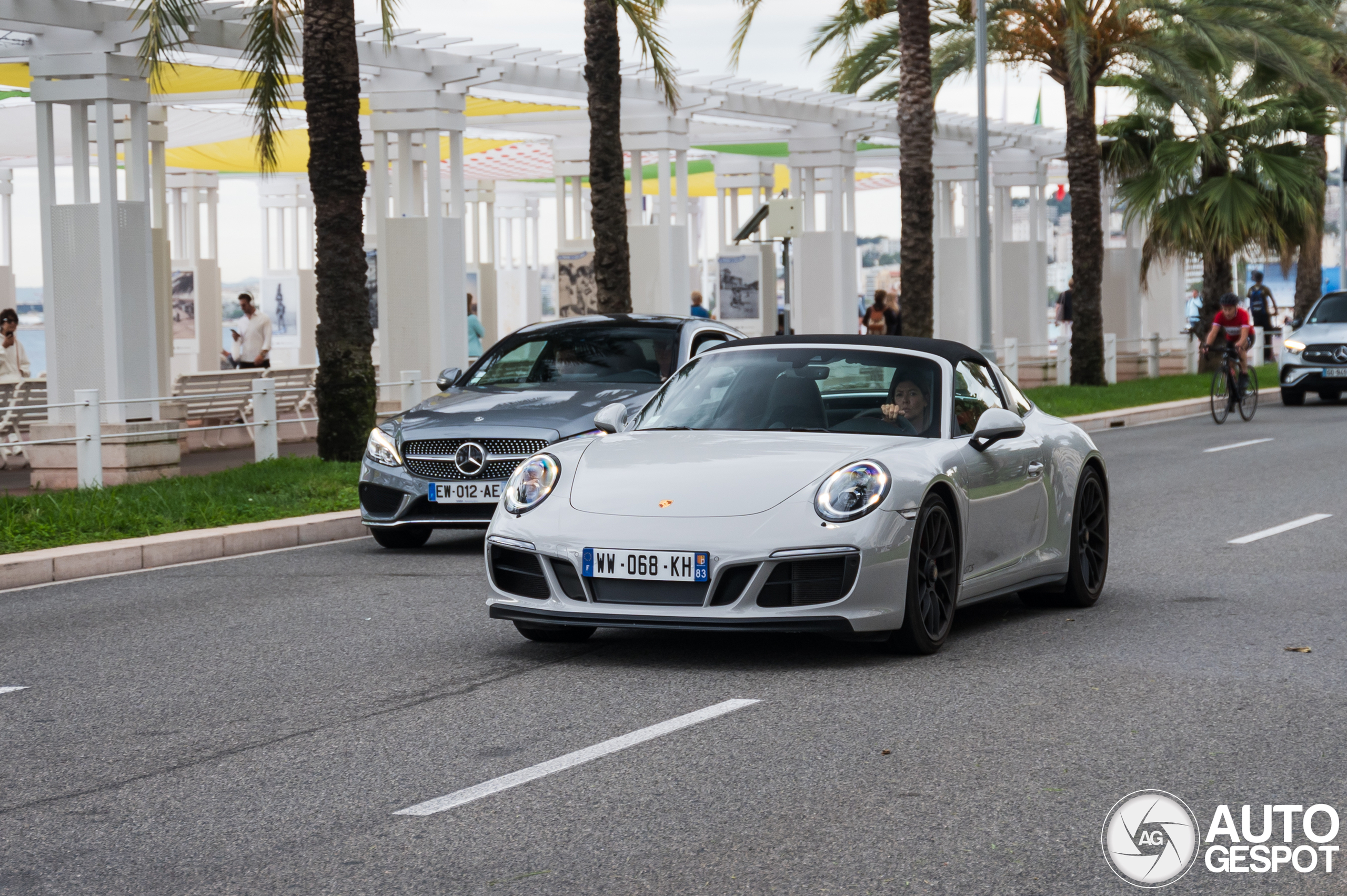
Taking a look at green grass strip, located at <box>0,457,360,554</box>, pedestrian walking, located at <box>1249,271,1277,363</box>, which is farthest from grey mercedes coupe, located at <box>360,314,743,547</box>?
pedestrian walking, located at <box>1249,271,1277,363</box>

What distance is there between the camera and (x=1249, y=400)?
2497 cm

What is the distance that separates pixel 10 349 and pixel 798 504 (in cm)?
1567

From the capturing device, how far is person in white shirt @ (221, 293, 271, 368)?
25.5 m

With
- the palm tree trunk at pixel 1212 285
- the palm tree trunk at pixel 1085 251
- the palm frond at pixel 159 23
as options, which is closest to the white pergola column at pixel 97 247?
the palm frond at pixel 159 23

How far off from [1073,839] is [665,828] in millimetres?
1111

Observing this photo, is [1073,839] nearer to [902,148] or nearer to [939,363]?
[939,363]

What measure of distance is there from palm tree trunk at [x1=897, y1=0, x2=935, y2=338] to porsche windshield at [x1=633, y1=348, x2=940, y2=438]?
1762 centimetres

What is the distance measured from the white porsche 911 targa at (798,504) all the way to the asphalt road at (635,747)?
0.93 feet

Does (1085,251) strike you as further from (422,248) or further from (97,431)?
(97,431)

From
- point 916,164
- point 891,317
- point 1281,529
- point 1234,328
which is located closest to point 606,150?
point 916,164

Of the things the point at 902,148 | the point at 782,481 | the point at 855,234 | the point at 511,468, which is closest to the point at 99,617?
the point at 511,468

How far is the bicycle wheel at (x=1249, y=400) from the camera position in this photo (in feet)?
81.3

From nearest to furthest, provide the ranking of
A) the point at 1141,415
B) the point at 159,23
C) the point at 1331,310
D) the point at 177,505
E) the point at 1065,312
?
the point at 177,505 < the point at 159,23 < the point at 1141,415 < the point at 1331,310 < the point at 1065,312

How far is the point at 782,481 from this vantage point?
7.22 metres
